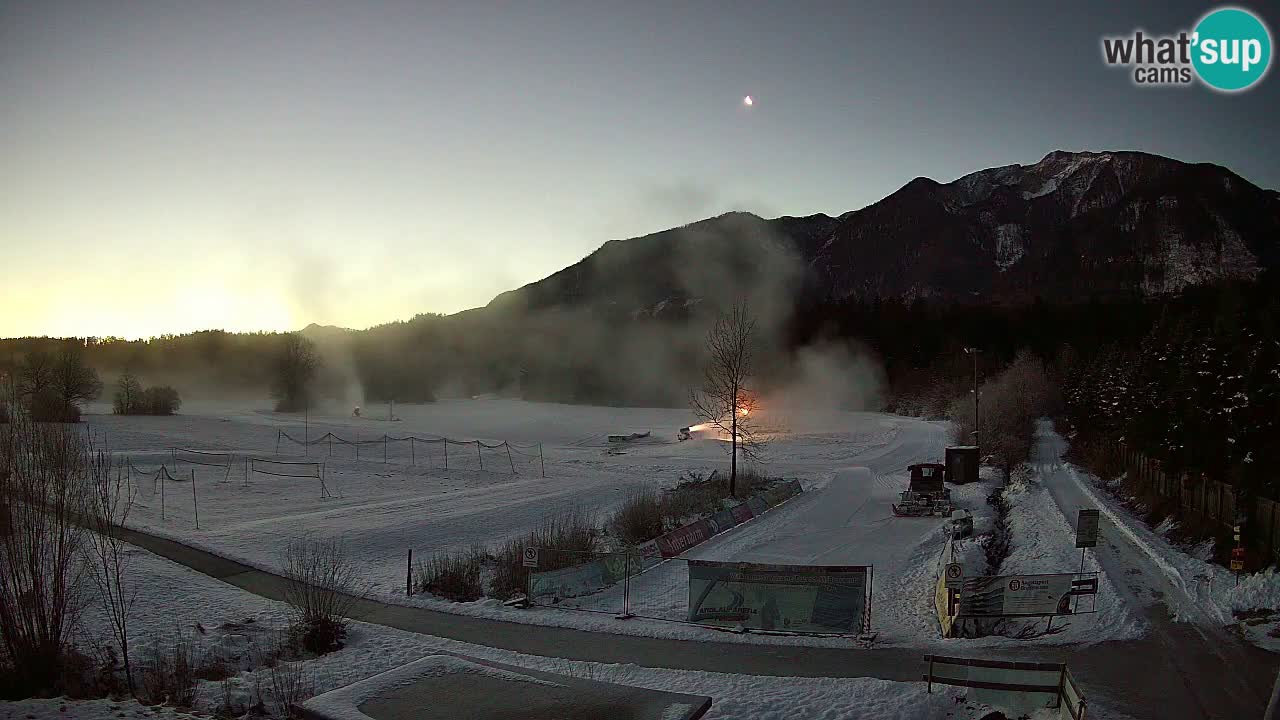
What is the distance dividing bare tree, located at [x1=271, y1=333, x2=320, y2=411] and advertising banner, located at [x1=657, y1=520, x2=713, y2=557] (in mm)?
94276

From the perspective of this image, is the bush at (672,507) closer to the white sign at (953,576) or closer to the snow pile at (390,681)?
the white sign at (953,576)

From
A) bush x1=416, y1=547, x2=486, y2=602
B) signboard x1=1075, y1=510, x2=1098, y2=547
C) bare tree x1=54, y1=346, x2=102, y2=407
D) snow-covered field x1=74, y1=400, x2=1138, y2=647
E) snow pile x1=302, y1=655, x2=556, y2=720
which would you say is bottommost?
snow-covered field x1=74, y1=400, x2=1138, y2=647

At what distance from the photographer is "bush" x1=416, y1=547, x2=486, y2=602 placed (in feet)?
65.9

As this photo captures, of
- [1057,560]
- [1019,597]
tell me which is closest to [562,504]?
[1057,560]

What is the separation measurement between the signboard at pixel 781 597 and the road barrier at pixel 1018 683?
521 centimetres

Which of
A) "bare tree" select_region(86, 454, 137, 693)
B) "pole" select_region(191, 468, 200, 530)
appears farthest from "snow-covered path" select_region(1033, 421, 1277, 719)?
"pole" select_region(191, 468, 200, 530)

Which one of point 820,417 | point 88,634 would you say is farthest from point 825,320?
point 88,634

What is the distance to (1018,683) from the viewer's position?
10.9 metres

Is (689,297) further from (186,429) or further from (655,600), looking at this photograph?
(655,600)

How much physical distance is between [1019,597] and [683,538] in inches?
484

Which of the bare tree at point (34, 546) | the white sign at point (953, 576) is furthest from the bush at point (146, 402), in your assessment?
the white sign at point (953, 576)

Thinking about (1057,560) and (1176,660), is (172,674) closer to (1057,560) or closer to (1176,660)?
(1176,660)

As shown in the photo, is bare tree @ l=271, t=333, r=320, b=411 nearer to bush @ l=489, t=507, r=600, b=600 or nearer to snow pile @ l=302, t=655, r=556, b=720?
bush @ l=489, t=507, r=600, b=600

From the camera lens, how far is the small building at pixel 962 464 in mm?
42938
